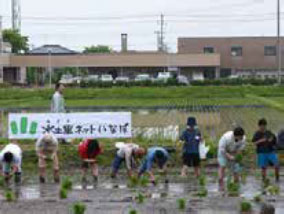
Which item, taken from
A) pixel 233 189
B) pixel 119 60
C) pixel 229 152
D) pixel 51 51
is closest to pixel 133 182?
pixel 229 152

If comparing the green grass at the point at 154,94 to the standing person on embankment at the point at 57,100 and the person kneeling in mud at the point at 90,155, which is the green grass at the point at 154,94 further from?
the person kneeling in mud at the point at 90,155

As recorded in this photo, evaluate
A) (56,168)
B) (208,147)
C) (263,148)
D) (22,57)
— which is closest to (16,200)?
(56,168)

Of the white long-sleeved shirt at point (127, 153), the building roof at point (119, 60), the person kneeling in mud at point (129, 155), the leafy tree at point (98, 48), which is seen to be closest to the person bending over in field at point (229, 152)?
the person kneeling in mud at point (129, 155)

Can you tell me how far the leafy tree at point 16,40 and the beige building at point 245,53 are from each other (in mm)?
25825

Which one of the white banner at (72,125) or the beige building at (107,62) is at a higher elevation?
the beige building at (107,62)

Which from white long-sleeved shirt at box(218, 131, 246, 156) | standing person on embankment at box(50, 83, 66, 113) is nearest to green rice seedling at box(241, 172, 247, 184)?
white long-sleeved shirt at box(218, 131, 246, 156)

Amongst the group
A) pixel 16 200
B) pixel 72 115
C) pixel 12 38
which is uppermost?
pixel 12 38

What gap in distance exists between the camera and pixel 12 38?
352ft

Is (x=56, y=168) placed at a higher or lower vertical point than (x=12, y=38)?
lower

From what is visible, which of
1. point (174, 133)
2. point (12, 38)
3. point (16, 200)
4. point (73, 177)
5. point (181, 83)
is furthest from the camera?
point (12, 38)

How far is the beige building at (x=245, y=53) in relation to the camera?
292 ft

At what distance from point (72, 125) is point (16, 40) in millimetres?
90166

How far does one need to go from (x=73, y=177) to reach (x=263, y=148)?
4.17 meters

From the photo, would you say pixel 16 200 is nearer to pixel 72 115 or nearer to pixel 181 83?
pixel 72 115
